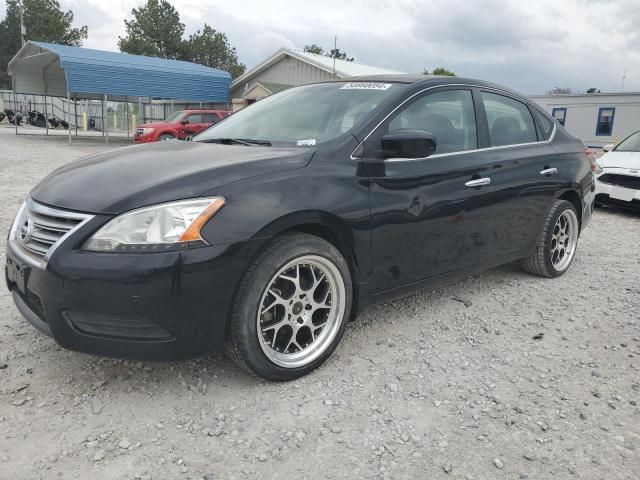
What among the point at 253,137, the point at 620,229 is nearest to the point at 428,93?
the point at 253,137

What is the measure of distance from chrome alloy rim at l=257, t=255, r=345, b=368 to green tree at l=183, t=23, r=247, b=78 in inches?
2591

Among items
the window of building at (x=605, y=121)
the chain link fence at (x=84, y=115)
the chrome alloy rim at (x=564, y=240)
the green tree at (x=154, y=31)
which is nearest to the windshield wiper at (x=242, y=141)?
the chrome alloy rim at (x=564, y=240)

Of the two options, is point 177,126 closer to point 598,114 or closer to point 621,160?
point 621,160

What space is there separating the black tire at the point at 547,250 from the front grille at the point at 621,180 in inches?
159

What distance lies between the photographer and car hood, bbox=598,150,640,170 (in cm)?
794

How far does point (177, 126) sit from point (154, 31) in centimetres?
4706

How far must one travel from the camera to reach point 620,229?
23.2ft

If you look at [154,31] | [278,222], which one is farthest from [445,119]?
[154,31]

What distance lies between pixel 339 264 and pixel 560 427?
1296mm

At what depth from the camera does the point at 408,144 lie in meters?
2.88

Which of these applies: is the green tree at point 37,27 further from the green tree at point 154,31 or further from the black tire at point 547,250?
the black tire at point 547,250

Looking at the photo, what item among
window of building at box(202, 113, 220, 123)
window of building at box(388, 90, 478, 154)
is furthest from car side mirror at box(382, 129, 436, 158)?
window of building at box(202, 113, 220, 123)

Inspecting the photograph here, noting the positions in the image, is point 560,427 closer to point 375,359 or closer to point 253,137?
point 375,359

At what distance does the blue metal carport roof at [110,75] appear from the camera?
21250 millimetres
